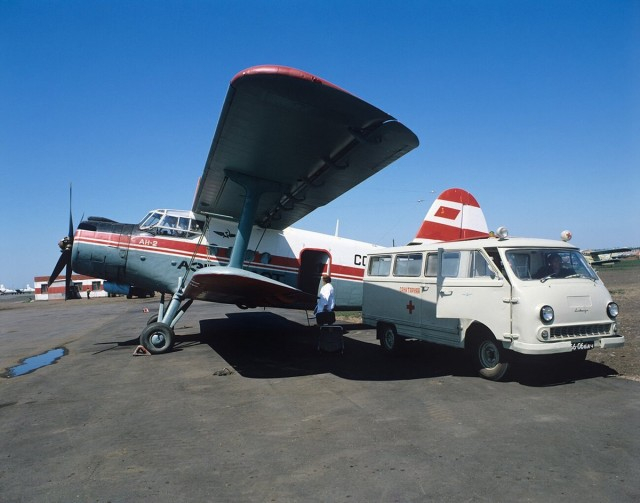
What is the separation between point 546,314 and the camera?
6137mm

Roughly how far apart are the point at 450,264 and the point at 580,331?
2291mm

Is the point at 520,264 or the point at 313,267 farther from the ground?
the point at 520,264

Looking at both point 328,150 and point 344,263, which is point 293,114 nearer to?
point 328,150

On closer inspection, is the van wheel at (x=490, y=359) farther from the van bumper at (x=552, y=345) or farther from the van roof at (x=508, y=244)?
the van roof at (x=508, y=244)

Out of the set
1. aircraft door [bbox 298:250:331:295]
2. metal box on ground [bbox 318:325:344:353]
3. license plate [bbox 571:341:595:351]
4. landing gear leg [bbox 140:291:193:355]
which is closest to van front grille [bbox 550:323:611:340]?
license plate [bbox 571:341:595:351]

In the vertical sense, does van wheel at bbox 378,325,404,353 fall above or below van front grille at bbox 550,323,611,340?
below

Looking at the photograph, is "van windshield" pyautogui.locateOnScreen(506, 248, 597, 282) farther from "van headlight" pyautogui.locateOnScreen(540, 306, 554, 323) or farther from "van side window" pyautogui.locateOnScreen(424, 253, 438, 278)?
"van side window" pyautogui.locateOnScreen(424, 253, 438, 278)

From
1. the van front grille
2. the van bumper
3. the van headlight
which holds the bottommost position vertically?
the van bumper

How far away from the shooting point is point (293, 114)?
244 inches

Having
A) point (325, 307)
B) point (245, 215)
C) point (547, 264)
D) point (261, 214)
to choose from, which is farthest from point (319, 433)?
point (261, 214)

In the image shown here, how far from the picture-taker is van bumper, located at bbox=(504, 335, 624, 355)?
600 centimetres

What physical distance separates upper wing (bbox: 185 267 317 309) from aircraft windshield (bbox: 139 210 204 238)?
186cm

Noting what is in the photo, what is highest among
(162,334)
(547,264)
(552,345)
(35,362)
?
(547,264)

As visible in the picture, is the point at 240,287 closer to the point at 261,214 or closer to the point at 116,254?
the point at 261,214
